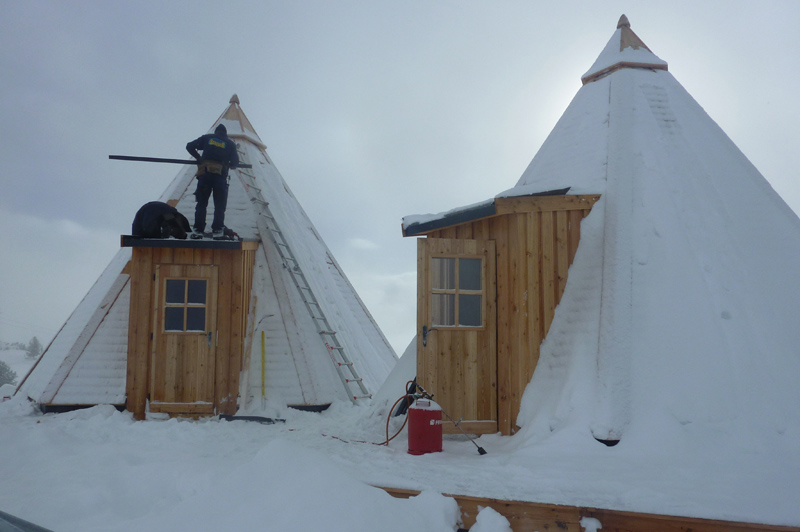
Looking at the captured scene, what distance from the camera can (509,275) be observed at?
19.1 ft

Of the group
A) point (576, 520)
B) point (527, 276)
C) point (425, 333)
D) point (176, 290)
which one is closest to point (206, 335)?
point (176, 290)

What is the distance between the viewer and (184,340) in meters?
7.09

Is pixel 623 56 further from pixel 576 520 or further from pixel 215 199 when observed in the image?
pixel 576 520

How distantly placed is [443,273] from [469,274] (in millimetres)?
302

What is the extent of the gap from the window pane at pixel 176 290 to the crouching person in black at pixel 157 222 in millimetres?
624

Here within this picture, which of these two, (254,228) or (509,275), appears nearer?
(509,275)

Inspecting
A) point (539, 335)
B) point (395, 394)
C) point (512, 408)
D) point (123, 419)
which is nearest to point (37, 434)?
point (123, 419)

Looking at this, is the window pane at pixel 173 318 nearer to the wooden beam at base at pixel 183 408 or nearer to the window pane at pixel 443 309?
the wooden beam at base at pixel 183 408

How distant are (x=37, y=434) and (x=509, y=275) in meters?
5.13

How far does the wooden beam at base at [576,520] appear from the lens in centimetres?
298

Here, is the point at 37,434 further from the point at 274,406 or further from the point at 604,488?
the point at 604,488

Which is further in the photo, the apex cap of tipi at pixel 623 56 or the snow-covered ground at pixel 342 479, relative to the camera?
the apex cap of tipi at pixel 623 56

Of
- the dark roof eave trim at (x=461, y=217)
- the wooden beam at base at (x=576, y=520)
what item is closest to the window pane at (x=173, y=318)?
the dark roof eave trim at (x=461, y=217)

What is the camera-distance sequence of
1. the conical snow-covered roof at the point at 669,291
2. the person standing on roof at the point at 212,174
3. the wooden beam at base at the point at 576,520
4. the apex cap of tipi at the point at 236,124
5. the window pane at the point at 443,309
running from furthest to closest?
the apex cap of tipi at the point at 236,124 → the person standing on roof at the point at 212,174 → the window pane at the point at 443,309 → the conical snow-covered roof at the point at 669,291 → the wooden beam at base at the point at 576,520
